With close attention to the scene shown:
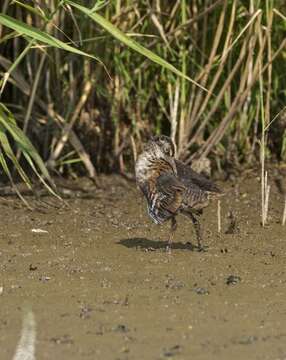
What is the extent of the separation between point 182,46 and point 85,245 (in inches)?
77.3

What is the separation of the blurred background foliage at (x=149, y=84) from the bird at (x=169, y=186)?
102 centimetres

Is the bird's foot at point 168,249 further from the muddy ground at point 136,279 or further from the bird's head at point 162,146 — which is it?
the bird's head at point 162,146

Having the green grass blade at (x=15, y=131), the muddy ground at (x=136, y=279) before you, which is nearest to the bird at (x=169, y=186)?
the muddy ground at (x=136, y=279)

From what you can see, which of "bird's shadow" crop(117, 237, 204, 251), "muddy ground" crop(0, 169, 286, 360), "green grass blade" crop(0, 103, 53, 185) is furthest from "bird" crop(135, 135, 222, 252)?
"green grass blade" crop(0, 103, 53, 185)

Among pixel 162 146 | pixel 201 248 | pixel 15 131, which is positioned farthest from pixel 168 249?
pixel 15 131

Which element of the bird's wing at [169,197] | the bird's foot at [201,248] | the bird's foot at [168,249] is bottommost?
the bird's foot at [168,249]

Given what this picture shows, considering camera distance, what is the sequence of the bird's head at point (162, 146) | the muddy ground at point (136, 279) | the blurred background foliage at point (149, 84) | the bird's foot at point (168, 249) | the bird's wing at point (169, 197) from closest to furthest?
1. the muddy ground at point (136, 279)
2. the bird's wing at point (169, 197)
3. the bird's foot at point (168, 249)
4. the bird's head at point (162, 146)
5. the blurred background foliage at point (149, 84)

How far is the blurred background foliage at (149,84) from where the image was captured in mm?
8164

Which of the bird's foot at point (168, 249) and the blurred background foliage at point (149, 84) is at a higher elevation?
the blurred background foliage at point (149, 84)

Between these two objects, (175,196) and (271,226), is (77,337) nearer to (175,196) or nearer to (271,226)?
(175,196)

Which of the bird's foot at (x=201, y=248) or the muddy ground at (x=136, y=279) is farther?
the bird's foot at (x=201, y=248)

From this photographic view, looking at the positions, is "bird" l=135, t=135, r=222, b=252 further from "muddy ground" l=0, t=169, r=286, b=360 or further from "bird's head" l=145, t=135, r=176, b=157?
"muddy ground" l=0, t=169, r=286, b=360

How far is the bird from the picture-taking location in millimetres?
6887

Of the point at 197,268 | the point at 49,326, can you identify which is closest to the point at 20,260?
the point at 197,268
